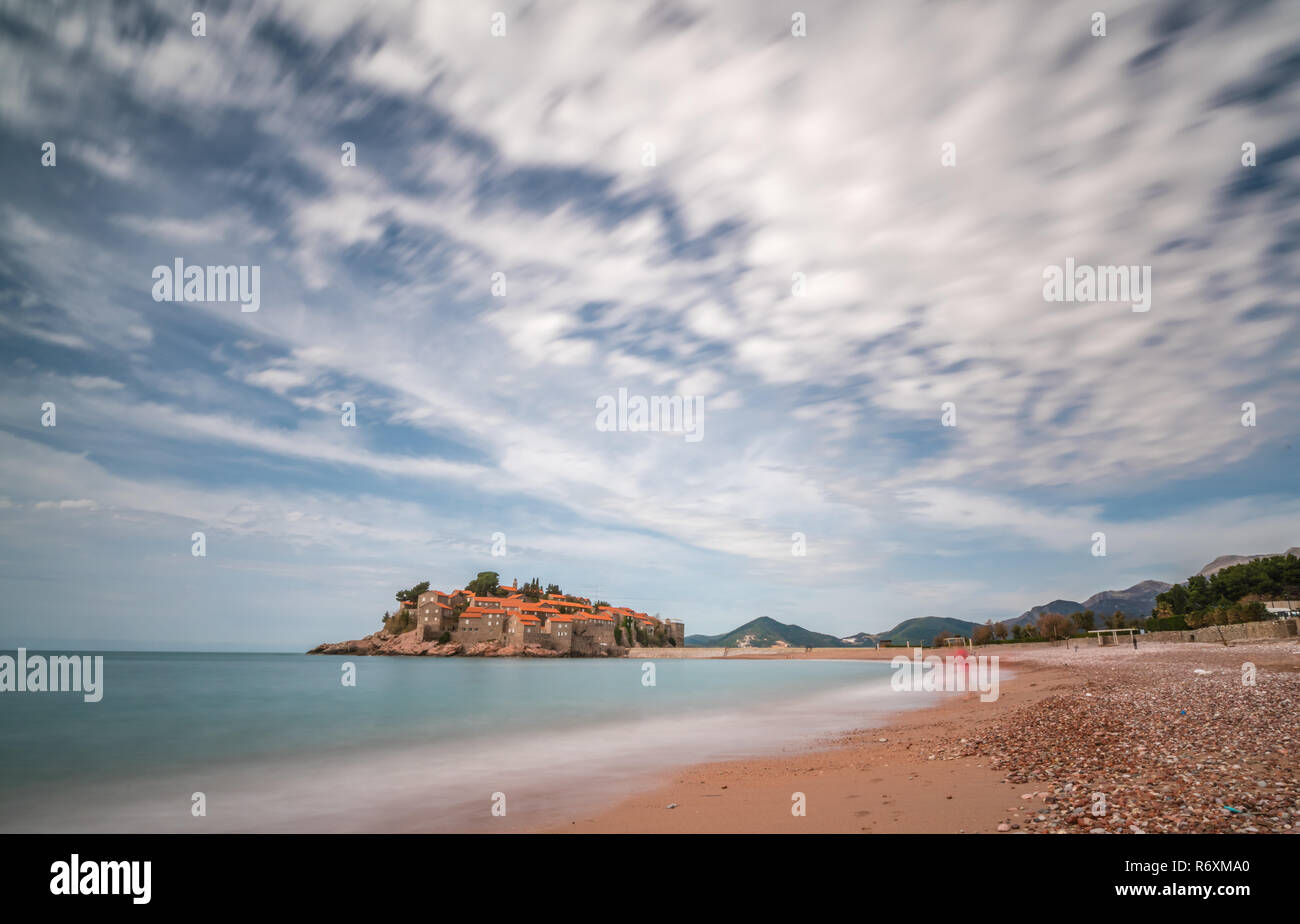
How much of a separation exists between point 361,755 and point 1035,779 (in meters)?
17.8

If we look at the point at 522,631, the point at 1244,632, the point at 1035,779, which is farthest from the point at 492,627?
the point at 1035,779

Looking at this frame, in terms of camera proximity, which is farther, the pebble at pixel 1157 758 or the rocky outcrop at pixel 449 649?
the rocky outcrop at pixel 449 649

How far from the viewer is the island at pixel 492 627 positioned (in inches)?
5482

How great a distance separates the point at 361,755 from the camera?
1864cm

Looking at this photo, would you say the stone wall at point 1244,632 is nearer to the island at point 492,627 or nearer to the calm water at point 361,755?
the calm water at point 361,755

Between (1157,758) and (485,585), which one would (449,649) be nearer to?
(485,585)

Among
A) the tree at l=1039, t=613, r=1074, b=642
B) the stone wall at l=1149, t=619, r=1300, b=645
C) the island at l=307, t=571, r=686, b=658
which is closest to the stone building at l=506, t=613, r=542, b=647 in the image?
the island at l=307, t=571, r=686, b=658

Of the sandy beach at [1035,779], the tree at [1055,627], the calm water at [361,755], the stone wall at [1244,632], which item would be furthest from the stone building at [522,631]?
the sandy beach at [1035,779]

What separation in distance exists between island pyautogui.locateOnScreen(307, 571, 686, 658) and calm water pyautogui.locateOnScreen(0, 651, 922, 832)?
347 feet

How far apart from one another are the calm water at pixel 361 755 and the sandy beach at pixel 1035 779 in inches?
92.2

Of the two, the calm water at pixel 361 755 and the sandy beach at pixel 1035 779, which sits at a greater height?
the sandy beach at pixel 1035 779

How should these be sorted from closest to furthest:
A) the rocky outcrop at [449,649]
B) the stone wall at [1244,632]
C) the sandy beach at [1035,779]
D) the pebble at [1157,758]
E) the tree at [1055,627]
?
the pebble at [1157,758], the sandy beach at [1035,779], the stone wall at [1244,632], the tree at [1055,627], the rocky outcrop at [449,649]
